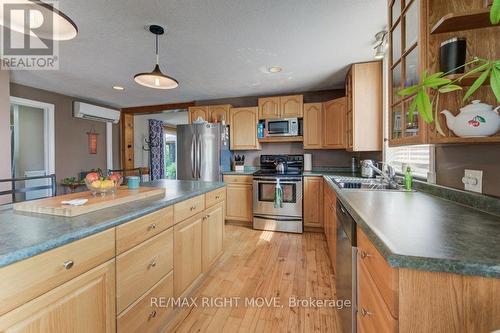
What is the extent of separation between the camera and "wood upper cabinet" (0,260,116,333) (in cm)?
75

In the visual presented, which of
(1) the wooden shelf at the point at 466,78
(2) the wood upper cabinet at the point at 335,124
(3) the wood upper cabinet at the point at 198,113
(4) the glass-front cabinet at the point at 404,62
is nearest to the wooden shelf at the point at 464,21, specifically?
(4) the glass-front cabinet at the point at 404,62

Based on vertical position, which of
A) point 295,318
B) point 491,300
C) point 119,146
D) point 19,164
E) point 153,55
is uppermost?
point 153,55

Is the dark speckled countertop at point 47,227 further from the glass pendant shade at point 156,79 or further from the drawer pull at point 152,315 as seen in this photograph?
the glass pendant shade at point 156,79

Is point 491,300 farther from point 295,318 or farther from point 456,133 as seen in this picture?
point 295,318

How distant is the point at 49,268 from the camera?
0.82 m

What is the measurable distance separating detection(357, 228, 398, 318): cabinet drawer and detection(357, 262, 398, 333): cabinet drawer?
0.03m

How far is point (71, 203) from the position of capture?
1239 mm

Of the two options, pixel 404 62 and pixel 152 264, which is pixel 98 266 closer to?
pixel 152 264

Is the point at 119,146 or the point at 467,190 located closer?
the point at 467,190

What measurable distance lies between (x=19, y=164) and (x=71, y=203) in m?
3.66

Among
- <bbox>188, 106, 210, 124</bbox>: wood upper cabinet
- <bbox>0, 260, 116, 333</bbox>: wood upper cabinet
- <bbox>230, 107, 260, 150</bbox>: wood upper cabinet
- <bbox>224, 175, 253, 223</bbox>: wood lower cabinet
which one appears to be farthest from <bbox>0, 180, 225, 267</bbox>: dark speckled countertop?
<bbox>188, 106, 210, 124</bbox>: wood upper cabinet

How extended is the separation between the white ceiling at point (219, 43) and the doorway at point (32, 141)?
1.41 ft

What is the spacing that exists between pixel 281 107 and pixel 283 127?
0.35 metres

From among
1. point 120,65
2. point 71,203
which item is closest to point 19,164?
point 120,65
